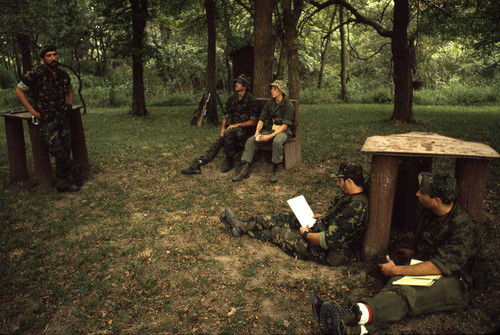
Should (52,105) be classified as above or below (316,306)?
above

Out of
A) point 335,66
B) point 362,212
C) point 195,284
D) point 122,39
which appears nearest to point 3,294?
point 195,284

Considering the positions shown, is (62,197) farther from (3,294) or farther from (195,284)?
(195,284)

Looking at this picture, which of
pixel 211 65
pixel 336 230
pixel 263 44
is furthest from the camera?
pixel 211 65

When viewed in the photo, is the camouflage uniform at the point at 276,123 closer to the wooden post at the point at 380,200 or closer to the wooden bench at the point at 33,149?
the wooden post at the point at 380,200

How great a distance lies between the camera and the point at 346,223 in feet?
11.4

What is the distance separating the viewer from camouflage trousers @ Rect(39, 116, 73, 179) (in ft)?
18.2

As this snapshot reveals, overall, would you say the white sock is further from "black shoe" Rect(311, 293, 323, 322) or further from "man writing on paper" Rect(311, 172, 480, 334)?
"black shoe" Rect(311, 293, 323, 322)

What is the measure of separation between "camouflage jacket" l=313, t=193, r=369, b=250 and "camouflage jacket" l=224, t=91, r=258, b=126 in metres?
3.50

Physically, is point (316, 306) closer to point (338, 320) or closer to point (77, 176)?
point (338, 320)

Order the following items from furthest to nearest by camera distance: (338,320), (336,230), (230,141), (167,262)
Result: (230,141) → (167,262) → (336,230) → (338,320)

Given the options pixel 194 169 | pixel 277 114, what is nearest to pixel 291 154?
pixel 277 114

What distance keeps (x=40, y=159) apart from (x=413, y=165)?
5.58m

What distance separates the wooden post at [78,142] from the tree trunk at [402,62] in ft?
30.2

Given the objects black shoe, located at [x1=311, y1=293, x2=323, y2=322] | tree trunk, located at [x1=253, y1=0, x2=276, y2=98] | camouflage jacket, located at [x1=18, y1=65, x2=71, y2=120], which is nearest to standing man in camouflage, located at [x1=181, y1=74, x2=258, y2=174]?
tree trunk, located at [x1=253, y1=0, x2=276, y2=98]
